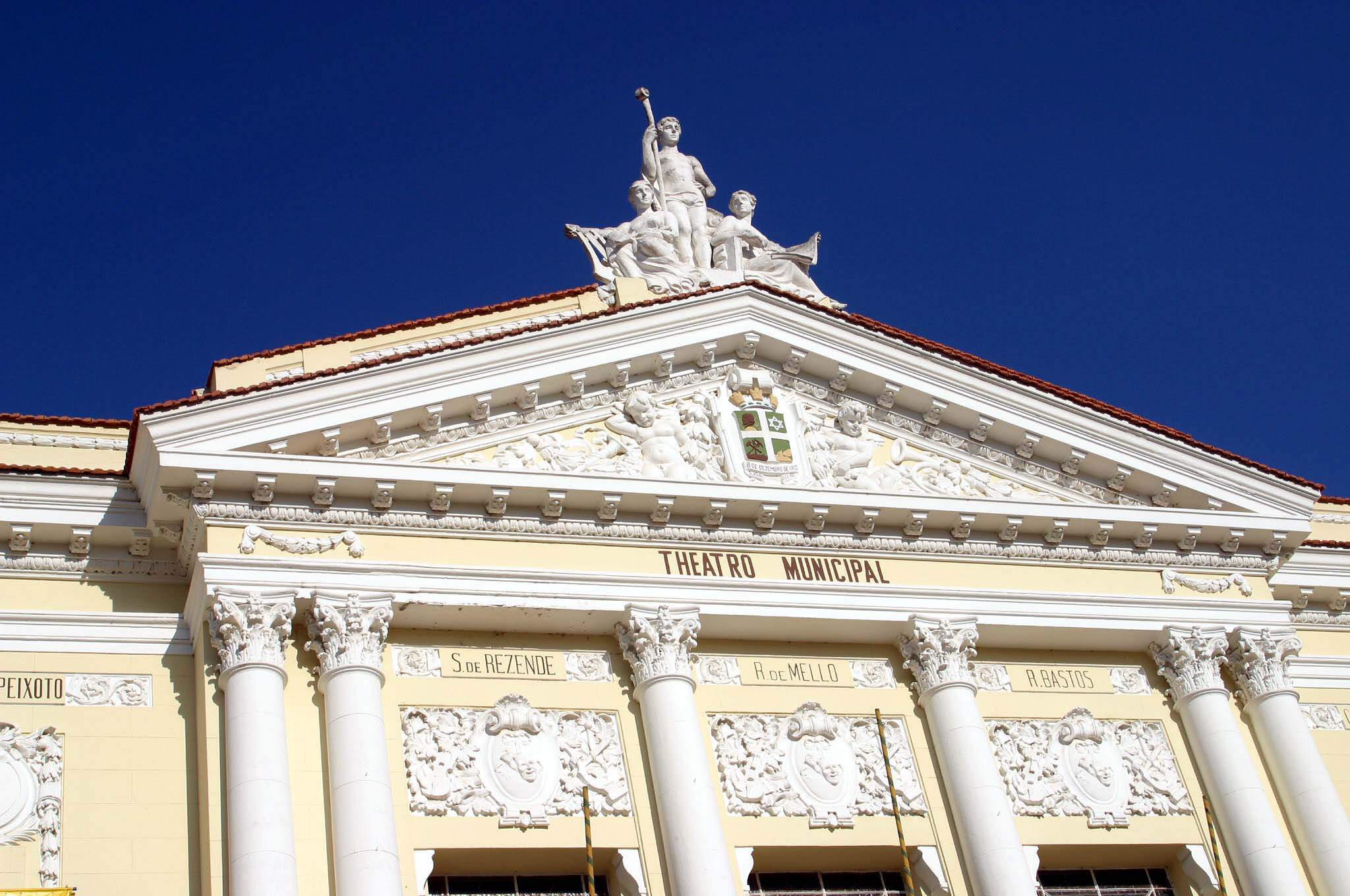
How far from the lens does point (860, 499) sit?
19.6m

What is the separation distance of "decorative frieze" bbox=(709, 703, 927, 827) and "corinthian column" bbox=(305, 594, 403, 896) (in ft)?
11.7

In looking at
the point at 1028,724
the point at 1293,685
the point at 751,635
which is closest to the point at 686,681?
the point at 751,635

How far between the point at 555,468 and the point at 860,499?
3297mm

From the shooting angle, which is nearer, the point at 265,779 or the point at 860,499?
the point at 265,779

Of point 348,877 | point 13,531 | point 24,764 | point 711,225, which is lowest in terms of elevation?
point 348,877

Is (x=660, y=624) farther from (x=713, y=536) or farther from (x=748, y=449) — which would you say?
(x=748, y=449)

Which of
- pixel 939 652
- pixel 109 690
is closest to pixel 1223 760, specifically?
pixel 939 652

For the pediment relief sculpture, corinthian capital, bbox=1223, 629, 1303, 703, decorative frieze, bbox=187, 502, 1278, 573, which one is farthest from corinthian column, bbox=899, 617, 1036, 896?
corinthian capital, bbox=1223, 629, 1303, 703

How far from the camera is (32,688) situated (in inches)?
649

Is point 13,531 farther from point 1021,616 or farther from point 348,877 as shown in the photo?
point 1021,616

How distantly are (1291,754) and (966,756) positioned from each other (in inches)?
158

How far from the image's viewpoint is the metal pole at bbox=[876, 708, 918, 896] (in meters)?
17.6

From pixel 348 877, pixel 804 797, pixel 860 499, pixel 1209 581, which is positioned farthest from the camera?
pixel 1209 581

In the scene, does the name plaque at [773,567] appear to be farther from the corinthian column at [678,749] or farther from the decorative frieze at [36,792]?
the decorative frieze at [36,792]
